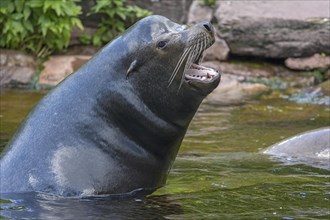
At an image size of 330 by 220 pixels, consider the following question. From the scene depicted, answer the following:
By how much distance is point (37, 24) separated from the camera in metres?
12.5

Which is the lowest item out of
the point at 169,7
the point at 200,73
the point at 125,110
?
the point at 125,110

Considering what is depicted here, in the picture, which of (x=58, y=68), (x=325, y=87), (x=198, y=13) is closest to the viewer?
(x=325, y=87)

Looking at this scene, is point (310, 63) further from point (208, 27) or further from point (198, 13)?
point (208, 27)

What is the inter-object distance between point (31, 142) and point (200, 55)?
1.16 metres

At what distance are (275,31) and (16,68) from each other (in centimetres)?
377

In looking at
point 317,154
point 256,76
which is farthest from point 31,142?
point 256,76

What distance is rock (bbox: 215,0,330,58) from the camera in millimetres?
12180

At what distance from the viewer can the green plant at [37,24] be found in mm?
12258

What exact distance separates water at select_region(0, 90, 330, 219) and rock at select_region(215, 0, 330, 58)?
3636 millimetres

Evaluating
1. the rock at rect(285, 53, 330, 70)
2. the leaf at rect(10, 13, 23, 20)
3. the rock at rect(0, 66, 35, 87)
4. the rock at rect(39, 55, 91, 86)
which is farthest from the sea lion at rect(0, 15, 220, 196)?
the leaf at rect(10, 13, 23, 20)

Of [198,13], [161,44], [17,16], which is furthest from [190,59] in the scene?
[198,13]

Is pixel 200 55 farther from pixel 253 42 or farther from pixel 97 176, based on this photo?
pixel 253 42

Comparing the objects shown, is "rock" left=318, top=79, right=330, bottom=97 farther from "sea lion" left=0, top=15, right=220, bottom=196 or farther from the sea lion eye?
the sea lion eye

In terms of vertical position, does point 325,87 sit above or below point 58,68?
below
